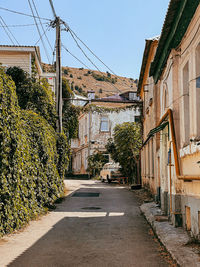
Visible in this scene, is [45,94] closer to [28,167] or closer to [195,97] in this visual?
[28,167]

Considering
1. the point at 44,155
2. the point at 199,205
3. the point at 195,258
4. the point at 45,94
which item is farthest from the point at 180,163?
the point at 45,94

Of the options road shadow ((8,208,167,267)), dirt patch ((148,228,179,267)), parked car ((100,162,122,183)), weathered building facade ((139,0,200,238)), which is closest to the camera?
dirt patch ((148,228,179,267))

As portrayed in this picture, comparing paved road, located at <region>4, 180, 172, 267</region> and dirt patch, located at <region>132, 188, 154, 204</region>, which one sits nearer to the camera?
paved road, located at <region>4, 180, 172, 267</region>

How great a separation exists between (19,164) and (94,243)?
2.70 meters

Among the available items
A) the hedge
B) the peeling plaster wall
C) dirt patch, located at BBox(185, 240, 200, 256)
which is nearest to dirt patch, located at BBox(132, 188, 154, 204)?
the hedge

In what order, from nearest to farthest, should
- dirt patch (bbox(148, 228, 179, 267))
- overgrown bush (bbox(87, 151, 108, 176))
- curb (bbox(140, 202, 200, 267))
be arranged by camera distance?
curb (bbox(140, 202, 200, 267))
dirt patch (bbox(148, 228, 179, 267))
overgrown bush (bbox(87, 151, 108, 176))

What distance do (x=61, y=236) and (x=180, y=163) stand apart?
129 inches

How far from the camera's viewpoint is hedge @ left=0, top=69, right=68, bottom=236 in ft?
25.4

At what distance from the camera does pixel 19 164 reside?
349 inches

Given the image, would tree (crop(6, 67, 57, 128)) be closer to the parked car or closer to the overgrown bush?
the parked car

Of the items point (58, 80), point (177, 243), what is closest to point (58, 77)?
point (58, 80)

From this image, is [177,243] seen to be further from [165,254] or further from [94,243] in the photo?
[94,243]

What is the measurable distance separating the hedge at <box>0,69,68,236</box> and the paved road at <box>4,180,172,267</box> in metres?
0.73

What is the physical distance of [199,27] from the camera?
266 inches
